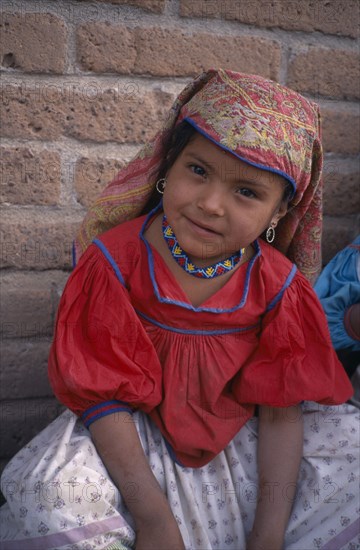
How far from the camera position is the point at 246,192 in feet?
5.40

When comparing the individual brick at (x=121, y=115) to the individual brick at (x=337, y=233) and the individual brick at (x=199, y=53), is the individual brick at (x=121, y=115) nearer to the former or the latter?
the individual brick at (x=199, y=53)

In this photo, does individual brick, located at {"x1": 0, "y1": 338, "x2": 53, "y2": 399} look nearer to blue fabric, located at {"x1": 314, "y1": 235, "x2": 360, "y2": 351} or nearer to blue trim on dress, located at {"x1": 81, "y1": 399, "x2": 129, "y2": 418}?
blue trim on dress, located at {"x1": 81, "y1": 399, "x2": 129, "y2": 418}

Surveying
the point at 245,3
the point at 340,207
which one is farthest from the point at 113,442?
the point at 245,3

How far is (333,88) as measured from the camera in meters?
2.27

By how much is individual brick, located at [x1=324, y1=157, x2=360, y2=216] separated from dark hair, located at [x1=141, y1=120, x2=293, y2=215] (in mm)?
A: 635

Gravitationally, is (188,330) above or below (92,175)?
below

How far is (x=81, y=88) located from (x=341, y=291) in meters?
1.04

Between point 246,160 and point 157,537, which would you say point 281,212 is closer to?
point 246,160

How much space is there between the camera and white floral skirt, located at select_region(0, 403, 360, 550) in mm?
1485

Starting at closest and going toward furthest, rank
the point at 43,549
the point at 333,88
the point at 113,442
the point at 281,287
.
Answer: the point at 43,549 < the point at 113,442 < the point at 281,287 < the point at 333,88

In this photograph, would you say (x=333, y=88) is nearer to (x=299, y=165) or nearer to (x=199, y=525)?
(x=299, y=165)

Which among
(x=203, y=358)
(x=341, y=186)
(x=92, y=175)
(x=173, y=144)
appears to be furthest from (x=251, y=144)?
(x=341, y=186)

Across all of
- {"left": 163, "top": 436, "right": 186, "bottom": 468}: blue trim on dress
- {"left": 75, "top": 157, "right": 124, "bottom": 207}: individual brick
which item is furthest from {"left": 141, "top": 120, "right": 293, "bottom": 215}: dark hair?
{"left": 163, "top": 436, "right": 186, "bottom": 468}: blue trim on dress

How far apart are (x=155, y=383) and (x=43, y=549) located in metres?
0.47
